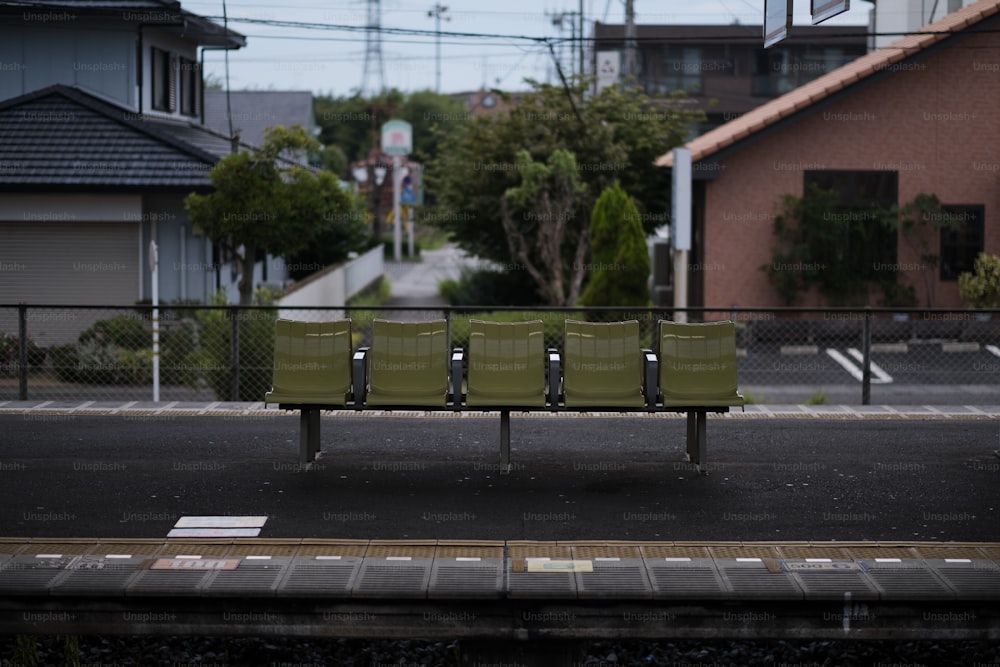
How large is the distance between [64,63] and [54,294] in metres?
5.61

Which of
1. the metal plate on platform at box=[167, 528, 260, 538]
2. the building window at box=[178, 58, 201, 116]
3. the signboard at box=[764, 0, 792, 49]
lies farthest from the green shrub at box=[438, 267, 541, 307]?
the metal plate on platform at box=[167, 528, 260, 538]

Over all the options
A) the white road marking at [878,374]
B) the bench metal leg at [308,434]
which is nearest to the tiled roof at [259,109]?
the white road marking at [878,374]

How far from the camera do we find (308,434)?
11391 mm

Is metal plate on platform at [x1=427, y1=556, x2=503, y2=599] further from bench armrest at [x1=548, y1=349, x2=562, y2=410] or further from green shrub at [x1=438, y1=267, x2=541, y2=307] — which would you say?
green shrub at [x1=438, y1=267, x2=541, y2=307]

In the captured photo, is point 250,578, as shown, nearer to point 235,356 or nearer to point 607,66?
point 235,356

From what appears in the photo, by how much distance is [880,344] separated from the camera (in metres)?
25.2

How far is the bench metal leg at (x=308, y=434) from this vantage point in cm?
1133

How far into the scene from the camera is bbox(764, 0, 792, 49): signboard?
1187cm

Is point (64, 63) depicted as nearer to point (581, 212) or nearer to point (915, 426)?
point (581, 212)

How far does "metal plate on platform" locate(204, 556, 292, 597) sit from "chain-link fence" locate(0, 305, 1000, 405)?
556 cm

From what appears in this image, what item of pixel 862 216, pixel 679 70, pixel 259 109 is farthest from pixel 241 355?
pixel 679 70

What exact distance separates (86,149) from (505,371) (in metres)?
15.7

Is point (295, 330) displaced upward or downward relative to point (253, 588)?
upward

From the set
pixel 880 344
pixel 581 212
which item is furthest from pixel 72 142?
pixel 880 344
